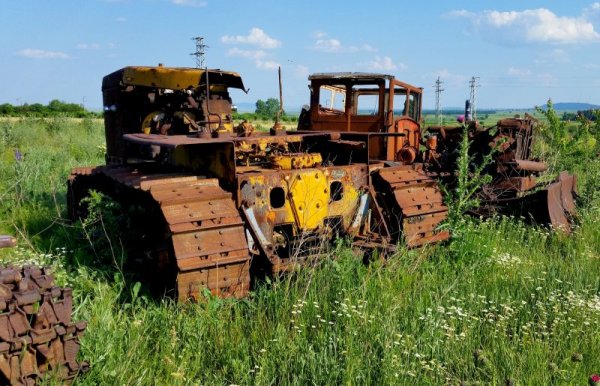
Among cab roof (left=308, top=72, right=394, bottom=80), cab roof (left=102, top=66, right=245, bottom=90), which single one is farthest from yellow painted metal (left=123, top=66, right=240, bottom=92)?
cab roof (left=308, top=72, right=394, bottom=80)

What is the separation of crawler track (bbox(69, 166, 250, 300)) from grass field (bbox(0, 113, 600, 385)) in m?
0.18

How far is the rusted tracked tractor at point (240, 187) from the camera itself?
4.73 meters

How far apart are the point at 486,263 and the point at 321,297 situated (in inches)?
88.5

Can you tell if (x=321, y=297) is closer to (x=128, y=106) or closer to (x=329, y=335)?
(x=329, y=335)

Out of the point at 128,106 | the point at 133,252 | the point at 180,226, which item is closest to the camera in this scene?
the point at 180,226

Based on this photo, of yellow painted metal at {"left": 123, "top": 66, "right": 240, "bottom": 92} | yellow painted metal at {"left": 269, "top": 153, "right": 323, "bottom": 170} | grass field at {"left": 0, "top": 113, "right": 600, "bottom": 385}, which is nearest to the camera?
grass field at {"left": 0, "top": 113, "right": 600, "bottom": 385}

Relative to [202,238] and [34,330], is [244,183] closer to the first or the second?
[202,238]

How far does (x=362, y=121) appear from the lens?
8922mm

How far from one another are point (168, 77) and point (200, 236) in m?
4.26

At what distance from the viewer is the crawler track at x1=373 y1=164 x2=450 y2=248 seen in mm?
6184

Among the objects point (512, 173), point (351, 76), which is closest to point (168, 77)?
point (351, 76)

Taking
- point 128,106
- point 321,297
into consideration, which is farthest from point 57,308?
point 128,106

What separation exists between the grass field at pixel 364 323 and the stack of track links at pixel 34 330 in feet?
0.92

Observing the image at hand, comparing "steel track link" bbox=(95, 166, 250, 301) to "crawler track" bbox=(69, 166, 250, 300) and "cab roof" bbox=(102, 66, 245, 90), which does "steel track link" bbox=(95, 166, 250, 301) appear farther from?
"cab roof" bbox=(102, 66, 245, 90)
